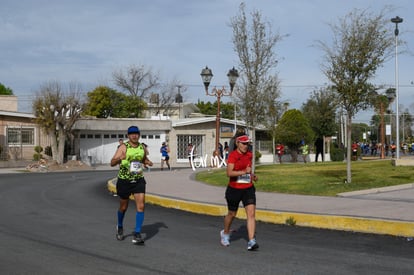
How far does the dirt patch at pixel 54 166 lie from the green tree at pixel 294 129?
44.8 ft

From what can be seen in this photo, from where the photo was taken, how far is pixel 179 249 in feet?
25.8

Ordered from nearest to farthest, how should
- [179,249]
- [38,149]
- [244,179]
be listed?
[179,249], [244,179], [38,149]

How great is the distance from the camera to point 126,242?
8406 millimetres

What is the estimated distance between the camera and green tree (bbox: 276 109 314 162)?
38.9 m

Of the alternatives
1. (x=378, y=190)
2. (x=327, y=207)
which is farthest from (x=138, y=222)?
(x=378, y=190)

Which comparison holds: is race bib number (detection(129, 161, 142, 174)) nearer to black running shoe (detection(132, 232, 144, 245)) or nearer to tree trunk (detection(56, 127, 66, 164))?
black running shoe (detection(132, 232, 144, 245))

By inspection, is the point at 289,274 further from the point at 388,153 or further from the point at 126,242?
the point at 388,153

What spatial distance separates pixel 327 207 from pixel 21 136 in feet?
96.5

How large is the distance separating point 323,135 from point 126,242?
1409 inches

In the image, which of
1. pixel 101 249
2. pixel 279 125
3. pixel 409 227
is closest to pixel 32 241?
pixel 101 249

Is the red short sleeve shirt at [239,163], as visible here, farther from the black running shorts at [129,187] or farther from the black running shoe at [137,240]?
the black running shoe at [137,240]

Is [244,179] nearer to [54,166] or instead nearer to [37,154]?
[54,166]

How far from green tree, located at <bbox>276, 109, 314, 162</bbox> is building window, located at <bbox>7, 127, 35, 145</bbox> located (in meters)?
16.8

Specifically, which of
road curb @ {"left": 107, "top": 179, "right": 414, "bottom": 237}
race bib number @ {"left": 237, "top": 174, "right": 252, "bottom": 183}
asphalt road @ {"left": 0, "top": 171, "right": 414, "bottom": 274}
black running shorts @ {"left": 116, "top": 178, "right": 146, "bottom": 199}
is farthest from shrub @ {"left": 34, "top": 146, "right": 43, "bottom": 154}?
race bib number @ {"left": 237, "top": 174, "right": 252, "bottom": 183}
